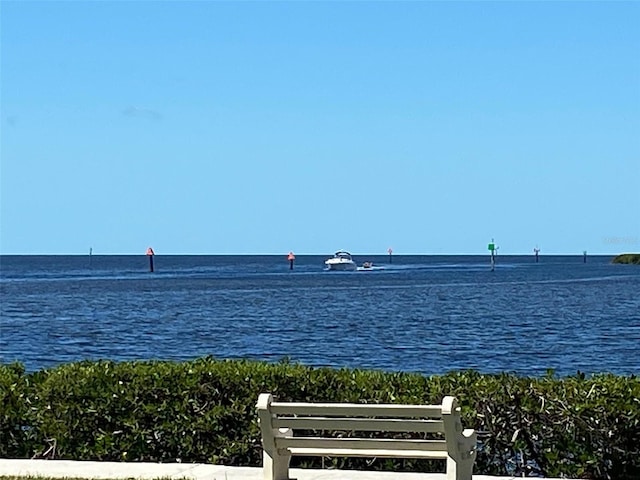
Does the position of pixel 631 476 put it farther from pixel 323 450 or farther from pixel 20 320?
pixel 20 320

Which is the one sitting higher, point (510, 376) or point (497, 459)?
point (510, 376)

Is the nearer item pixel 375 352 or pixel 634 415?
pixel 634 415

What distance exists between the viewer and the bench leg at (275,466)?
9.54m

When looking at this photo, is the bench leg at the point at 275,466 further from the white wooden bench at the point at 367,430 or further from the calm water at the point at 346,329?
the calm water at the point at 346,329

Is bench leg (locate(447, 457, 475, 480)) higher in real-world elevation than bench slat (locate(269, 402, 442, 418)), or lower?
lower

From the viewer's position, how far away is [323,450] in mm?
9477

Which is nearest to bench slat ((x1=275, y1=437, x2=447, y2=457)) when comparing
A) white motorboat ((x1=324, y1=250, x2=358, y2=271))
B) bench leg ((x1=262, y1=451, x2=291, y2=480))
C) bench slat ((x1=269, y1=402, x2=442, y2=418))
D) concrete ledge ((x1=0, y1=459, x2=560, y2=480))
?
bench leg ((x1=262, y1=451, x2=291, y2=480))

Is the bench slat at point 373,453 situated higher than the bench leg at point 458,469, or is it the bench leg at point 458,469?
the bench slat at point 373,453

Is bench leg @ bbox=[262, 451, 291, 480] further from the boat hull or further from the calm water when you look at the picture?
the boat hull

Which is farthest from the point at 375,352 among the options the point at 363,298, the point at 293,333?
the point at 363,298

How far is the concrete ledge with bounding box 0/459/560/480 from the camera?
9.97 m

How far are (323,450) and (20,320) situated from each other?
4908 cm

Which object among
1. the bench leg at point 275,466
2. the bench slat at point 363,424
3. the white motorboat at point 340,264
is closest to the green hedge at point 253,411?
the bench leg at point 275,466

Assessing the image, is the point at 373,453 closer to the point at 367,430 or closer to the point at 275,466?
the point at 367,430
